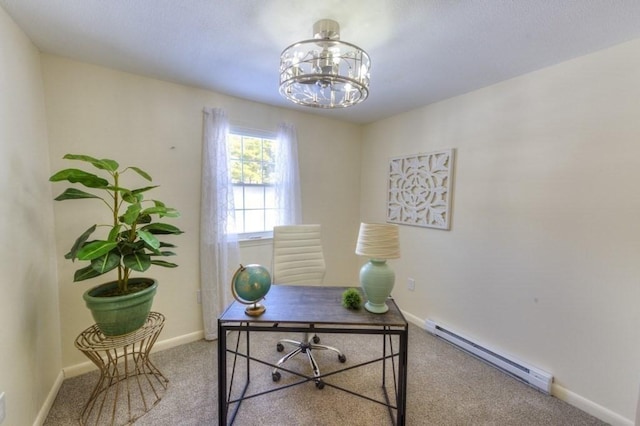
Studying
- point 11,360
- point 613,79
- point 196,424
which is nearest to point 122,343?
point 11,360

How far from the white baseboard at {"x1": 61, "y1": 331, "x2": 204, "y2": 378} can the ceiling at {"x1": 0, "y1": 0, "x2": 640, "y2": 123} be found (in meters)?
2.28

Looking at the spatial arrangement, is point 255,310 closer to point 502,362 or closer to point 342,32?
point 342,32

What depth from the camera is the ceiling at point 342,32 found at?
1.34m

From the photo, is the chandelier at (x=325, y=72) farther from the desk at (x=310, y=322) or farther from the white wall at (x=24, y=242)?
the white wall at (x=24, y=242)

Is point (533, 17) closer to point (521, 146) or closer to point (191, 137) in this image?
point (521, 146)

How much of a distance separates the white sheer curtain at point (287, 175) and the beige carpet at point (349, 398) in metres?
1.39

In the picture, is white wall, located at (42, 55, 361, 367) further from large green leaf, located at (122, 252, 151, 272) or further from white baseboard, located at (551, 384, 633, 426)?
white baseboard, located at (551, 384, 633, 426)

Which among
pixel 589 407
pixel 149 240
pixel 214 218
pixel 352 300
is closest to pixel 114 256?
pixel 149 240

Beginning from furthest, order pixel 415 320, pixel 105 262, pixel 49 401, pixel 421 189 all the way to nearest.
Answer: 1. pixel 415 320
2. pixel 421 189
3. pixel 49 401
4. pixel 105 262

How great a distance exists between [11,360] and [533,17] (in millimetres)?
3184

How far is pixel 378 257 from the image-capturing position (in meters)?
1.54

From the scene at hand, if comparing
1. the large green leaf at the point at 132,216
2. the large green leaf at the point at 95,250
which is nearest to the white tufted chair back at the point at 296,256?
the large green leaf at the point at 132,216

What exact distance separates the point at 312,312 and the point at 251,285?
39 centimetres

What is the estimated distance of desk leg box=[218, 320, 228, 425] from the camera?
1.45 m
